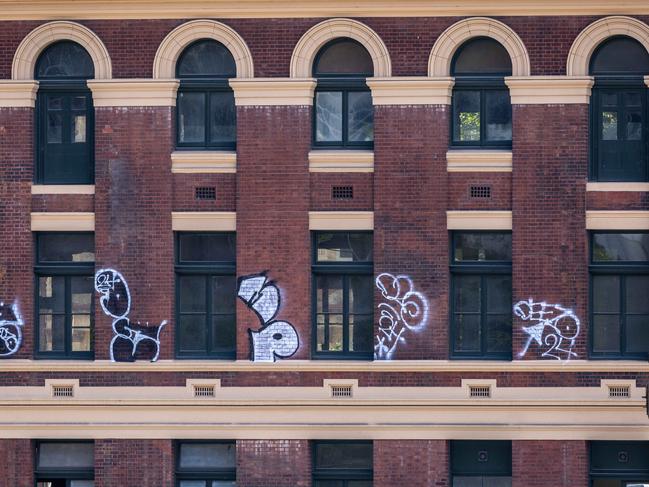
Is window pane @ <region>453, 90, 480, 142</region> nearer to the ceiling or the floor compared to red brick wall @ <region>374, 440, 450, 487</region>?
nearer to the ceiling

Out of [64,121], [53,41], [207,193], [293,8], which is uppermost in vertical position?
[293,8]

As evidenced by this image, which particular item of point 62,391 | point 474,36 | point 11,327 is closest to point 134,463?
point 62,391

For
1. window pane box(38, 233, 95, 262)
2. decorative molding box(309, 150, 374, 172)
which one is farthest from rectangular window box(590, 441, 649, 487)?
window pane box(38, 233, 95, 262)

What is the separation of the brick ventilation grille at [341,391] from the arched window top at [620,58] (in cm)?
633

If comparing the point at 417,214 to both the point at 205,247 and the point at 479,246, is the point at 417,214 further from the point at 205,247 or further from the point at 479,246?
the point at 205,247

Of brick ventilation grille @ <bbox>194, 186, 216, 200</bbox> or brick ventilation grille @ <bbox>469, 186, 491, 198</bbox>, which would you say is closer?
brick ventilation grille @ <bbox>469, 186, 491, 198</bbox>

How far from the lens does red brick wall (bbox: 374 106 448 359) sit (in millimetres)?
25891

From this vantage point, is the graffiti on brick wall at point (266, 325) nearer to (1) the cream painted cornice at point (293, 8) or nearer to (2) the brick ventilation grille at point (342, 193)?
(2) the brick ventilation grille at point (342, 193)

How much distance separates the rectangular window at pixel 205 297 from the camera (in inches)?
1041

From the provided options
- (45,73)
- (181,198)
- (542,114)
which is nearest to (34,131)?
(45,73)

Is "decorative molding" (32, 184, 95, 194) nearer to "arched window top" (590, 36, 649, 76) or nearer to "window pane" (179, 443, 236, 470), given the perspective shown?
"window pane" (179, 443, 236, 470)

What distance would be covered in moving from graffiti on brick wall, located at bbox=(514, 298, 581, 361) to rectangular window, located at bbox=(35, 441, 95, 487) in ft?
23.6

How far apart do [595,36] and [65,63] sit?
8546mm

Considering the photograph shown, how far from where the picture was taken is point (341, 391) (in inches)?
1025
